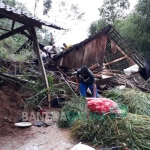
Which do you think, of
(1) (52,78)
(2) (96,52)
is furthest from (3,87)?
(2) (96,52)

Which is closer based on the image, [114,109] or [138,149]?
[138,149]

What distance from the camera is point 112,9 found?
2094cm

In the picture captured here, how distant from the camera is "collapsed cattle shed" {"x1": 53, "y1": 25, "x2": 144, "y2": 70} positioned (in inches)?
436

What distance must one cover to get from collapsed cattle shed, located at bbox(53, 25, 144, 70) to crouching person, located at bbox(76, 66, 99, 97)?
435cm

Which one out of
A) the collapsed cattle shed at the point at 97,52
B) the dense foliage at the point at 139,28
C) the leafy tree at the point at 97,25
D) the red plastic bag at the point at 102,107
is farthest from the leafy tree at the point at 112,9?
the red plastic bag at the point at 102,107

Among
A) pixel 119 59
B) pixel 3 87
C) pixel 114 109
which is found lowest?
pixel 114 109

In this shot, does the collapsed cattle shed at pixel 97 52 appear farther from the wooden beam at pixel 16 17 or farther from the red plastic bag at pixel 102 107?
the red plastic bag at pixel 102 107

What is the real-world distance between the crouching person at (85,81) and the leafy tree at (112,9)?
49.6ft

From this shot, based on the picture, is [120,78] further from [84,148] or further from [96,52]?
[84,148]

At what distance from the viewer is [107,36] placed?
11.3 metres

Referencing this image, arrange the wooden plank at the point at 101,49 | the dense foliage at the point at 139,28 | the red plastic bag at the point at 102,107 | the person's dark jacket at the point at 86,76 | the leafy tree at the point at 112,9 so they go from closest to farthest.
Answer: the red plastic bag at the point at 102,107, the person's dark jacket at the point at 86,76, the wooden plank at the point at 101,49, the dense foliage at the point at 139,28, the leafy tree at the point at 112,9

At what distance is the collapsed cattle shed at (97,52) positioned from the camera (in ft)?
36.3

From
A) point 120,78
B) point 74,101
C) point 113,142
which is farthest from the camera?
point 120,78

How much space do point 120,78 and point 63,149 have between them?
562cm
